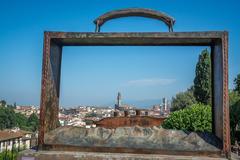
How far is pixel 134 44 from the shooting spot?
4.89m

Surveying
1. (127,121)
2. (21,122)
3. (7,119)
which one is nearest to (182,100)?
(127,121)

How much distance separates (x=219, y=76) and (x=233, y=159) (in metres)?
1.04

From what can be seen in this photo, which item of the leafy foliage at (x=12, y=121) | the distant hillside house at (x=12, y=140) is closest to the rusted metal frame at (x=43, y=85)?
the distant hillside house at (x=12, y=140)

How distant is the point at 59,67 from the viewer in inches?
197

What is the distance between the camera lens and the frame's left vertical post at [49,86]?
4367mm

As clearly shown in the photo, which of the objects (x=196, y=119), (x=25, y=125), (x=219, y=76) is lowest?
(x=25, y=125)

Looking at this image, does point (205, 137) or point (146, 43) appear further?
point (146, 43)

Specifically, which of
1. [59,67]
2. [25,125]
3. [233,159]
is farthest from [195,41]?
[25,125]

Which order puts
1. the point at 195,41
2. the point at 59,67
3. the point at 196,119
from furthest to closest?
the point at 196,119
the point at 59,67
the point at 195,41

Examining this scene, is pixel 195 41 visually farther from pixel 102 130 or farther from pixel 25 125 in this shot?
pixel 25 125

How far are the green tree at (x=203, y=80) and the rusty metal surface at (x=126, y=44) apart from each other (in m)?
31.8

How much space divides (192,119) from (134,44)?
49.1 ft

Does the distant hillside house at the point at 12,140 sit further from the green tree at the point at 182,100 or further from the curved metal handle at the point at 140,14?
the green tree at the point at 182,100

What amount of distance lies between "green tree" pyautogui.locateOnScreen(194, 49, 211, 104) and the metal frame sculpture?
Result: 104 feet
